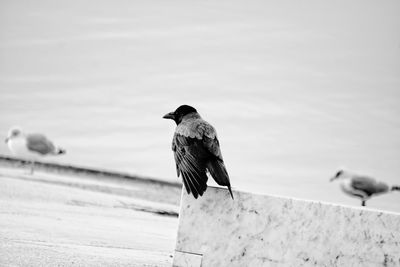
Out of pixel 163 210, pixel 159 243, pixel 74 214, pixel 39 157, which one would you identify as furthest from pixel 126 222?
pixel 39 157

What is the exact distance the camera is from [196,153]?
3.87 m

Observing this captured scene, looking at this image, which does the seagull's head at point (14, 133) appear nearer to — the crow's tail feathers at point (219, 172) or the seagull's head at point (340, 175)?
the seagull's head at point (340, 175)

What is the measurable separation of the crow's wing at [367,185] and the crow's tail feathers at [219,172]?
7714mm

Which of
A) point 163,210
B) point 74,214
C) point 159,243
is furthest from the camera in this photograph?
point 163,210

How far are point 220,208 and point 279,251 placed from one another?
0.39 m

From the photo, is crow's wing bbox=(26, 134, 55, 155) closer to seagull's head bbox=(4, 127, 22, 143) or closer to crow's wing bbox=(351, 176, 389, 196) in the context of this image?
seagull's head bbox=(4, 127, 22, 143)

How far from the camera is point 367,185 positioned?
11.1 m

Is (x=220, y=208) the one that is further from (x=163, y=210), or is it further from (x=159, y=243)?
(x=163, y=210)

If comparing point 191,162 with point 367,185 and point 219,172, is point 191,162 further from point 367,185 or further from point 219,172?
point 367,185

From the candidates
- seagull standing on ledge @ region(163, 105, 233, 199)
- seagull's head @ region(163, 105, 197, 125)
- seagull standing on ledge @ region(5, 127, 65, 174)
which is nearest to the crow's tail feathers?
seagull standing on ledge @ region(163, 105, 233, 199)

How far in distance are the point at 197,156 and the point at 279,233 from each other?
2.13 feet

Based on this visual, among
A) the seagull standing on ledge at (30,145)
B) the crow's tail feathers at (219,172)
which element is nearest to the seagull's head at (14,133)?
the seagull standing on ledge at (30,145)

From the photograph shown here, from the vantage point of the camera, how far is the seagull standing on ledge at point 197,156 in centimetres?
366

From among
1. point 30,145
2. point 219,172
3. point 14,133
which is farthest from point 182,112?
point 14,133
